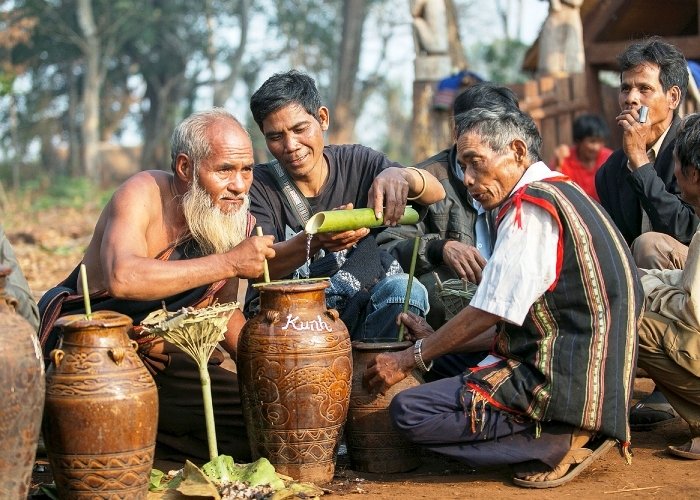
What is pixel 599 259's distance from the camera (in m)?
4.07

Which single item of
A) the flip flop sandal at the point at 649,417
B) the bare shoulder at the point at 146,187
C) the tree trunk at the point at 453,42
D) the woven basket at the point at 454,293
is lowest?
the flip flop sandal at the point at 649,417

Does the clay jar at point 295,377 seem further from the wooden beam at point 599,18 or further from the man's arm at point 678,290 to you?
the wooden beam at point 599,18

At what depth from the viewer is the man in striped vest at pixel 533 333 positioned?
405 centimetres

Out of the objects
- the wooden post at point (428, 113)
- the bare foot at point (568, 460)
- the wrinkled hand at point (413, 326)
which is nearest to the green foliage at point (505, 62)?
the wooden post at point (428, 113)

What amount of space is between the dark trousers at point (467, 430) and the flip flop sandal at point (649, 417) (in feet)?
4.31

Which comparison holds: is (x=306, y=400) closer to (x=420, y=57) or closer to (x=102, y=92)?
(x=420, y=57)

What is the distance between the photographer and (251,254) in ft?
14.2

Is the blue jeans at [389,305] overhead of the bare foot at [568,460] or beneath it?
overhead

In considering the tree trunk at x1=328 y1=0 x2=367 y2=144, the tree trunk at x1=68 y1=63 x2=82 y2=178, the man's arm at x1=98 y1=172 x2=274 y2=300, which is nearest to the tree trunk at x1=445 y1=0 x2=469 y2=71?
the tree trunk at x1=328 y1=0 x2=367 y2=144

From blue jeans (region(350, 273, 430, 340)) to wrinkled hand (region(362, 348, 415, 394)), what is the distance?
1.94 ft

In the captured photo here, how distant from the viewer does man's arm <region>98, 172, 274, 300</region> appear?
419 cm

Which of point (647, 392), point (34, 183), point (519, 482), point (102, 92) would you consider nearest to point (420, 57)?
point (647, 392)

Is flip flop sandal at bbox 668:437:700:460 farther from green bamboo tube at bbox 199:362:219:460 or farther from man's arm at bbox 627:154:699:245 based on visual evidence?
green bamboo tube at bbox 199:362:219:460

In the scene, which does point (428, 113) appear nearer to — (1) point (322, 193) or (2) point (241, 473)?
(1) point (322, 193)
